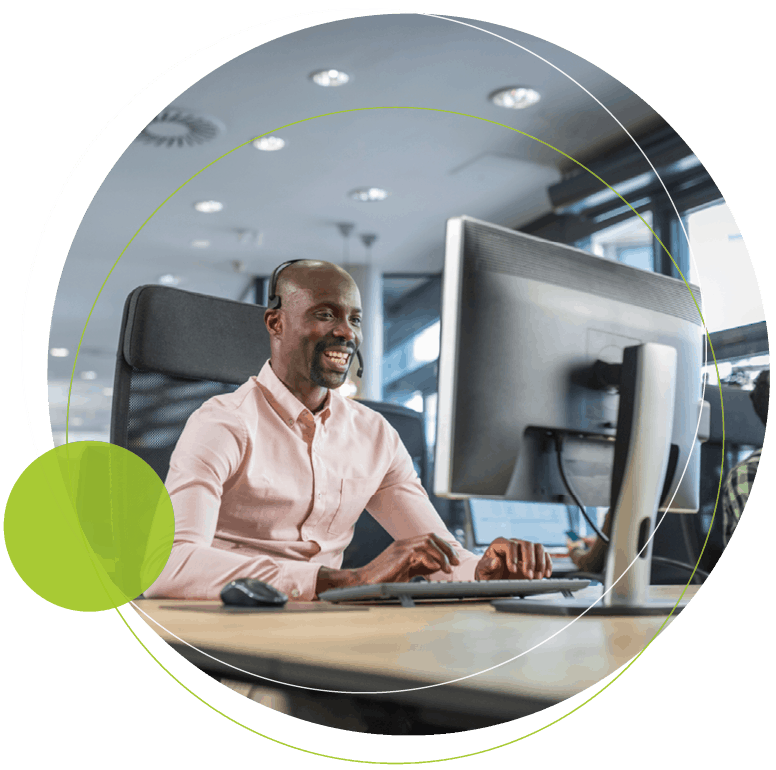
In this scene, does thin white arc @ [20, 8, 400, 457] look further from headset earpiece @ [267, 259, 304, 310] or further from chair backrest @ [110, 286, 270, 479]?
headset earpiece @ [267, 259, 304, 310]

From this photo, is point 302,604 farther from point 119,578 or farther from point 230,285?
point 230,285

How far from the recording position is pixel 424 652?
79 centimetres

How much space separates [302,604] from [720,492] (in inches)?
24.5

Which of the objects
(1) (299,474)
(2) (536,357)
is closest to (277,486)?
(1) (299,474)

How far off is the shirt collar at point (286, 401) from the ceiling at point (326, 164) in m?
0.12

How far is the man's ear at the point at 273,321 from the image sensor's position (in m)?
0.95

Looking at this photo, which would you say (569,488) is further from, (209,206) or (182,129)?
(182,129)

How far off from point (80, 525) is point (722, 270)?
94 cm

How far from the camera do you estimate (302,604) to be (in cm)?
87

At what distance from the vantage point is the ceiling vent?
1.02 metres

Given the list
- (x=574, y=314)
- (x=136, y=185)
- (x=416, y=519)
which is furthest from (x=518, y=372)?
(x=136, y=185)

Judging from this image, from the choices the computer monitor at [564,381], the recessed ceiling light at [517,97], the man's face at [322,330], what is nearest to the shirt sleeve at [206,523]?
the man's face at [322,330]

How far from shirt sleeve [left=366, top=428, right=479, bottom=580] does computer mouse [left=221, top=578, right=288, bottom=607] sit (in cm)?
16

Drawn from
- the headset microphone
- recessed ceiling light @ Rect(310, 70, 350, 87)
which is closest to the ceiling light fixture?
recessed ceiling light @ Rect(310, 70, 350, 87)
